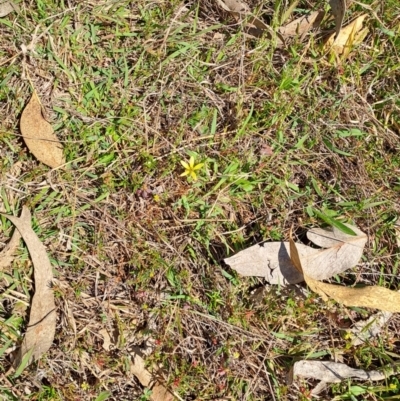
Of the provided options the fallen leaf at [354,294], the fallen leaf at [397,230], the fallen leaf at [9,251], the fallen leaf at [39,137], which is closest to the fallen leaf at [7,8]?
the fallen leaf at [39,137]

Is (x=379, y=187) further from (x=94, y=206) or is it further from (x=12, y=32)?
(x=12, y=32)

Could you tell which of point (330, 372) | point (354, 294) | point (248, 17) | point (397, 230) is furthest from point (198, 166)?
point (330, 372)

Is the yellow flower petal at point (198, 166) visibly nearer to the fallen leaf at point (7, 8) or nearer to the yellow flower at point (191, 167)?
the yellow flower at point (191, 167)

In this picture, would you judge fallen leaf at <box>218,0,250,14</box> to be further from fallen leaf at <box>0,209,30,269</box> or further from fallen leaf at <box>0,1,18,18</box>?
fallen leaf at <box>0,209,30,269</box>

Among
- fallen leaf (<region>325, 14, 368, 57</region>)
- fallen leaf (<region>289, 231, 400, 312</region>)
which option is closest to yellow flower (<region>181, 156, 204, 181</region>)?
fallen leaf (<region>289, 231, 400, 312</region>)

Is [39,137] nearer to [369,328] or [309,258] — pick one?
[309,258]

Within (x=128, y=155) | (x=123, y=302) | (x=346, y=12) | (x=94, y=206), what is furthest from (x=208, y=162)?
(x=346, y=12)
